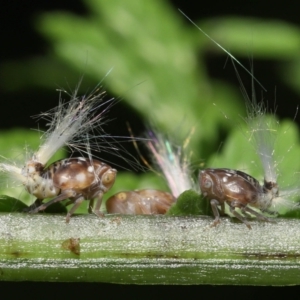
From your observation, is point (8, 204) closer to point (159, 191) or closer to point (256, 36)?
point (159, 191)

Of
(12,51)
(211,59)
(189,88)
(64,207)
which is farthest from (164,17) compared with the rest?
(64,207)

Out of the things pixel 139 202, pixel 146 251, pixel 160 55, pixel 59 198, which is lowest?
pixel 139 202

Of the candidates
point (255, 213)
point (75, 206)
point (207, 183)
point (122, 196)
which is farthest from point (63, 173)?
point (255, 213)

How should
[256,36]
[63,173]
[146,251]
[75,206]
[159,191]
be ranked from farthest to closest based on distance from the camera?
[256,36] → [159,191] → [63,173] → [75,206] → [146,251]

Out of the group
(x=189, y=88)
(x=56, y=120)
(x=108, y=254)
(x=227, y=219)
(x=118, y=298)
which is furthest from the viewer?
(x=189, y=88)

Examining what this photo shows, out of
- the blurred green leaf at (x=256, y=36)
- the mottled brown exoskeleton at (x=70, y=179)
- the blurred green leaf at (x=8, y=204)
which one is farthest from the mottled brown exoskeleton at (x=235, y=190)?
the blurred green leaf at (x=256, y=36)

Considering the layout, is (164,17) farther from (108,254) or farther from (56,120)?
(108,254)

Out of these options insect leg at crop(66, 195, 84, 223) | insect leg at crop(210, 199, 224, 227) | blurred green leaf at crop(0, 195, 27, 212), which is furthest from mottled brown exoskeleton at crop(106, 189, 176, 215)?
blurred green leaf at crop(0, 195, 27, 212)

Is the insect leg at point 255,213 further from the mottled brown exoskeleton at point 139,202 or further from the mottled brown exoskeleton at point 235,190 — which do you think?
the mottled brown exoskeleton at point 139,202
